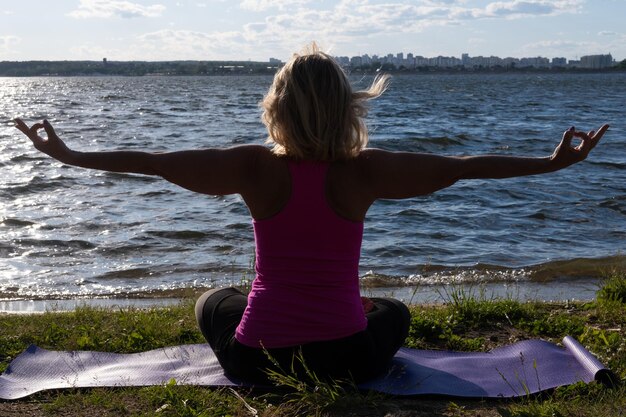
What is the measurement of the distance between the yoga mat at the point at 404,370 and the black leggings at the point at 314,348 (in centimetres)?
10

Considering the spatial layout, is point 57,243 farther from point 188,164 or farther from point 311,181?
point 311,181

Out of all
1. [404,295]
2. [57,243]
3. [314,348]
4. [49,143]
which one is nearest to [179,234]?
[57,243]

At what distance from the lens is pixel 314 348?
3.88 m

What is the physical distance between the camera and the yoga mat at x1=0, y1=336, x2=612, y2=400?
13.4ft

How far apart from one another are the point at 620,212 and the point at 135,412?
35.2 feet

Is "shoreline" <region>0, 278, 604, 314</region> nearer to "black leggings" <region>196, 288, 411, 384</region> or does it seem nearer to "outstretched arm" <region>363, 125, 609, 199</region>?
"black leggings" <region>196, 288, 411, 384</region>

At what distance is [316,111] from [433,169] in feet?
1.98

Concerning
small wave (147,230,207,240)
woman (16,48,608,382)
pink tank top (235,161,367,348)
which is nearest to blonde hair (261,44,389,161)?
woman (16,48,608,382)

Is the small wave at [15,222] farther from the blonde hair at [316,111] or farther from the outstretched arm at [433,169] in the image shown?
the outstretched arm at [433,169]

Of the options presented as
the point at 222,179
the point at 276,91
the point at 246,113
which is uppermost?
the point at 276,91

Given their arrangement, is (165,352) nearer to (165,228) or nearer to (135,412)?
(135,412)

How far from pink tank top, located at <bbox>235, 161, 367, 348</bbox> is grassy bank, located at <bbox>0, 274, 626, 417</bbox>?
25cm

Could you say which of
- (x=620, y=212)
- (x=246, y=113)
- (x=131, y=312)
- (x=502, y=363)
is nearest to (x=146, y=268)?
(x=131, y=312)

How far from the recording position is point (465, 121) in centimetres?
3091
